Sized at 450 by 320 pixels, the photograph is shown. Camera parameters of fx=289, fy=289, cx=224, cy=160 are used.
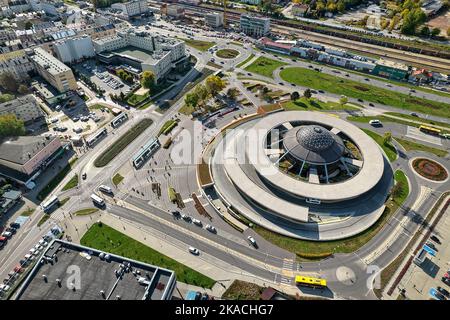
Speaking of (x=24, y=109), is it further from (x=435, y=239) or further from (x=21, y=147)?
(x=435, y=239)

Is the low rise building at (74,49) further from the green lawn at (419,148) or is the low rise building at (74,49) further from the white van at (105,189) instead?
the green lawn at (419,148)

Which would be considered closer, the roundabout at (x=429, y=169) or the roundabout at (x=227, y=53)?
the roundabout at (x=429, y=169)

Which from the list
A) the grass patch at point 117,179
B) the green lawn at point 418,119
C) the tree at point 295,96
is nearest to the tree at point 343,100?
the tree at point 295,96

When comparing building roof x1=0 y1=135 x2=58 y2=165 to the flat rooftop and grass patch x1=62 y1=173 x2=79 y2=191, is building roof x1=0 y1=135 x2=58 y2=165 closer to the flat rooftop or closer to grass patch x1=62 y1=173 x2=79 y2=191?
grass patch x1=62 y1=173 x2=79 y2=191

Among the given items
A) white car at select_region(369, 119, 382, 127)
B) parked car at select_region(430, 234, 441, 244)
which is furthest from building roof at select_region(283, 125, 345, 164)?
parked car at select_region(430, 234, 441, 244)
